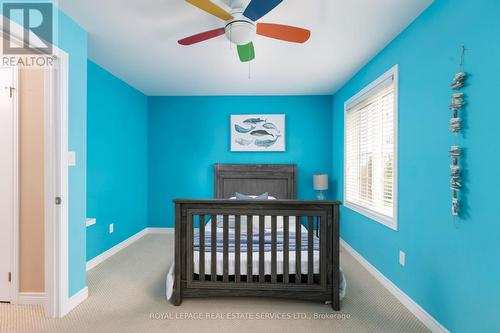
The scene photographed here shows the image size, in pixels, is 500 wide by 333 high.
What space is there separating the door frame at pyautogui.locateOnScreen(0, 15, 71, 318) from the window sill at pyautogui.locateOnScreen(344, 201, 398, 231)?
9.44ft

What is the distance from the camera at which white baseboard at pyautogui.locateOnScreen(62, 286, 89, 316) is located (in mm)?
2168

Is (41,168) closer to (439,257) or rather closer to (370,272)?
(439,257)

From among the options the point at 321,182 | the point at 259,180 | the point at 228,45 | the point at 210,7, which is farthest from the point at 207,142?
the point at 210,7

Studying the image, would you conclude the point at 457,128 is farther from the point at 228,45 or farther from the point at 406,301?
the point at 228,45

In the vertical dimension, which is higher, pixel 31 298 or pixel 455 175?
pixel 455 175

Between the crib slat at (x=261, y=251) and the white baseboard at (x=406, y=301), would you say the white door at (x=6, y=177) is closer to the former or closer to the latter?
the crib slat at (x=261, y=251)

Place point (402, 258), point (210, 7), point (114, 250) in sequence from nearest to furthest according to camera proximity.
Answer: point (210, 7) → point (402, 258) → point (114, 250)

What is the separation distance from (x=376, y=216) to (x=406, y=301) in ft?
2.86

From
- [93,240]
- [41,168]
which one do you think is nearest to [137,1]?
[41,168]

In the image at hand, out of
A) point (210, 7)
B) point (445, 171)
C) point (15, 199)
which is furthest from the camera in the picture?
point (15, 199)

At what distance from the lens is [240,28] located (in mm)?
1980

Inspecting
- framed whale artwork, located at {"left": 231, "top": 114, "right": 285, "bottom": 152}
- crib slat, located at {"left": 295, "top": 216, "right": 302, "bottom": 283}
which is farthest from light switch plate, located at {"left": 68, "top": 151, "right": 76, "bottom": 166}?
framed whale artwork, located at {"left": 231, "top": 114, "right": 285, "bottom": 152}

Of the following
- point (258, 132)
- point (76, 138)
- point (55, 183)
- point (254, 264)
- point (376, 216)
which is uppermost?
point (258, 132)

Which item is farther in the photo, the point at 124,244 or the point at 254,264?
the point at 124,244
